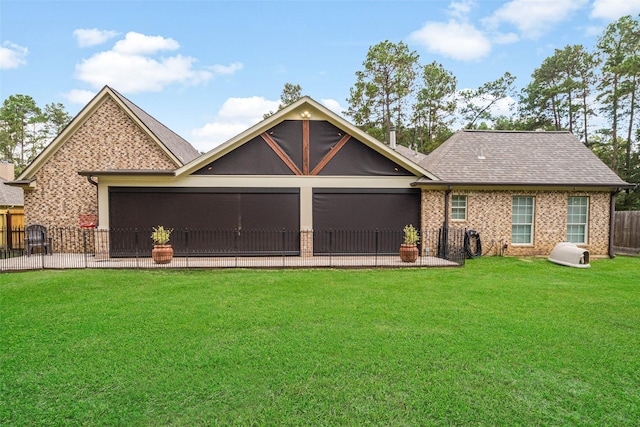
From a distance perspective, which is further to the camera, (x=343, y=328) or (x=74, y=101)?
(x=74, y=101)

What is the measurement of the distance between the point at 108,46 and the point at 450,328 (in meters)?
22.5

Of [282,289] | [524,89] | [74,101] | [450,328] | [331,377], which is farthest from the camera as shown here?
[74,101]

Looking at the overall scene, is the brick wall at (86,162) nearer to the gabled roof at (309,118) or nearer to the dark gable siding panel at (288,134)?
the gabled roof at (309,118)

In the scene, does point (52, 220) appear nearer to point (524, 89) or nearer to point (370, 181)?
point (370, 181)

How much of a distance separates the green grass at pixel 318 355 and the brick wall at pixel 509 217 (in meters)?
5.15

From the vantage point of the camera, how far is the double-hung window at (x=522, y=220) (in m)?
13.1

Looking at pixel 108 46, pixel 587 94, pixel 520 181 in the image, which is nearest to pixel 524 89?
pixel 587 94

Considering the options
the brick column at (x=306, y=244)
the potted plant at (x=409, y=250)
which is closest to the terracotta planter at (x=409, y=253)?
the potted plant at (x=409, y=250)

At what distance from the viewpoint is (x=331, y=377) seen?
3.72m

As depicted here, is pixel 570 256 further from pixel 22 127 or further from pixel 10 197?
Answer: pixel 22 127

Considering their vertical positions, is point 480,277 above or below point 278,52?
below

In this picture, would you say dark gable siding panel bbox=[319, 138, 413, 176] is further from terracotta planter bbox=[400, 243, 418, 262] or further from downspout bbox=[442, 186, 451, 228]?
terracotta planter bbox=[400, 243, 418, 262]

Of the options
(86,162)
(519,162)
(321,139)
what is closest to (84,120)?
(86,162)

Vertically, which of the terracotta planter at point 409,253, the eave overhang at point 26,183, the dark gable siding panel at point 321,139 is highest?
the dark gable siding panel at point 321,139
